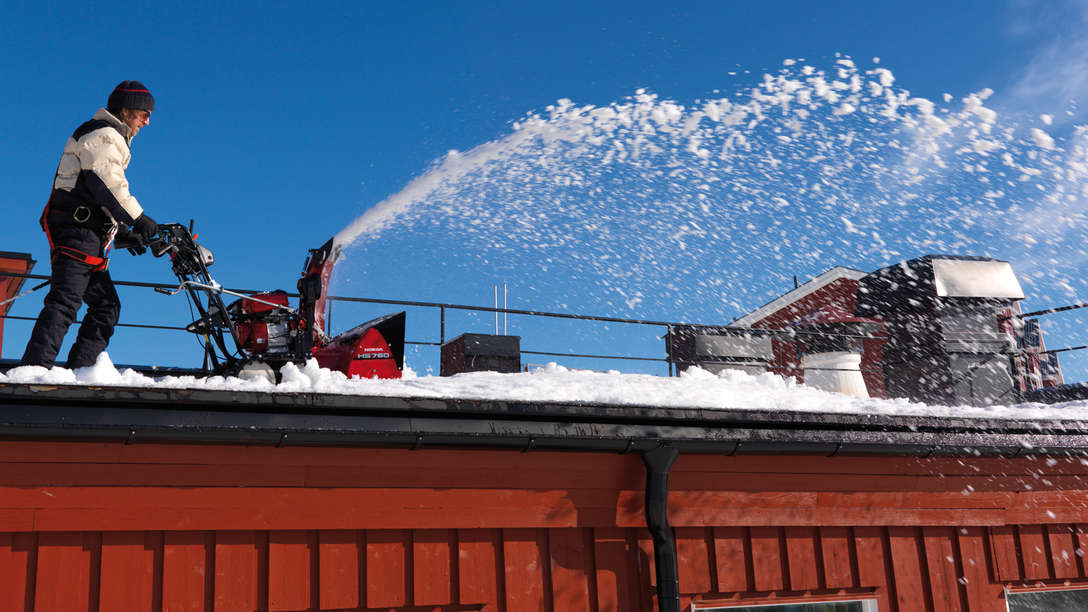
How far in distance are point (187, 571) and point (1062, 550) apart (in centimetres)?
593

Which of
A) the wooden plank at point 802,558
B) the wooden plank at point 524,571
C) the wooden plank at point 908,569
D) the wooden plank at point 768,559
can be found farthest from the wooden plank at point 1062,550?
the wooden plank at point 524,571

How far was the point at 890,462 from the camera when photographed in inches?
221

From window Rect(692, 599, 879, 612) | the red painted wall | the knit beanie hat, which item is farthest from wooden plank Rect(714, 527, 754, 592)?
the knit beanie hat

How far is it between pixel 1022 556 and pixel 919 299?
4.73 meters

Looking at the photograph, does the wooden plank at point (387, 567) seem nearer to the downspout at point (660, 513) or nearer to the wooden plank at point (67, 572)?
the wooden plank at point (67, 572)

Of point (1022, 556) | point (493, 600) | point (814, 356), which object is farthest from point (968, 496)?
point (814, 356)

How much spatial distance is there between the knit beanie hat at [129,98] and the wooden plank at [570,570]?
3.51 meters

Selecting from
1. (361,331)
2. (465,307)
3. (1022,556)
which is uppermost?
(465,307)

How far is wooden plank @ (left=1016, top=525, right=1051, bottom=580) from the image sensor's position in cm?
594

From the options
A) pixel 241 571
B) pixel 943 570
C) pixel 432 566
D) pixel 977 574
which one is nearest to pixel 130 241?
pixel 241 571

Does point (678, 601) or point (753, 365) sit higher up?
point (753, 365)

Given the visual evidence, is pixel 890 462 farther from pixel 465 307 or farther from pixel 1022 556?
pixel 465 307

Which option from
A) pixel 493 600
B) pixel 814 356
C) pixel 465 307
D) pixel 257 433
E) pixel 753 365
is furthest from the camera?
pixel 753 365

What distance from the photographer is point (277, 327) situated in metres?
5.77
